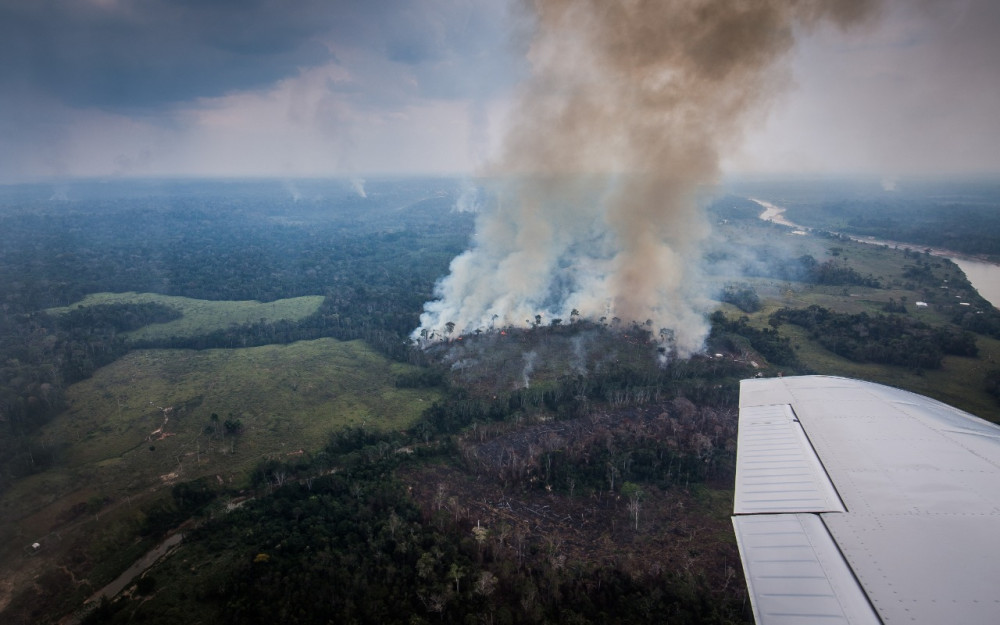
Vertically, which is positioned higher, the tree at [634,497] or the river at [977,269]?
the river at [977,269]

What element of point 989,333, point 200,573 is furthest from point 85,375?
point 989,333

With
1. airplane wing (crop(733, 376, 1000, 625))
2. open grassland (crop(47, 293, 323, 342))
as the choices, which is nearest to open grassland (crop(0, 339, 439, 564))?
open grassland (crop(47, 293, 323, 342))

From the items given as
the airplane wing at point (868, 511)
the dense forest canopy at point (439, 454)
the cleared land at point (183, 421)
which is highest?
the airplane wing at point (868, 511)

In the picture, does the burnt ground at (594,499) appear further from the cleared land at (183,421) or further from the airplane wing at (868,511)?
the airplane wing at (868,511)

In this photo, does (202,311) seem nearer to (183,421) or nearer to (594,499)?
(183,421)

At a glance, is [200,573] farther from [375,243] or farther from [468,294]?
[375,243]

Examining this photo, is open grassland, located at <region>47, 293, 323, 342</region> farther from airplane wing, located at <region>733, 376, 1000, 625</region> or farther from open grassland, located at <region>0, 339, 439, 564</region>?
airplane wing, located at <region>733, 376, 1000, 625</region>

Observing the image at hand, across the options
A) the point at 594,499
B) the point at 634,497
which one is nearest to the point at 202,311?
the point at 594,499

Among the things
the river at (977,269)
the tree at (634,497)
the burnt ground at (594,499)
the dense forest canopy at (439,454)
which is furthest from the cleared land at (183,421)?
the river at (977,269)
